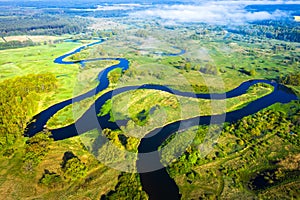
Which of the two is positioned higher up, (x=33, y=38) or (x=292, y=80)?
(x=292, y=80)

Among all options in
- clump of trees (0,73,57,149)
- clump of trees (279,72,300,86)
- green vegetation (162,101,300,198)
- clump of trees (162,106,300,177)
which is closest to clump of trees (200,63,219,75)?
clump of trees (279,72,300,86)

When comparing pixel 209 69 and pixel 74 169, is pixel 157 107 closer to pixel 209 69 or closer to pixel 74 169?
pixel 74 169

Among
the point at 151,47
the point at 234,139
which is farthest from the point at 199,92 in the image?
the point at 151,47

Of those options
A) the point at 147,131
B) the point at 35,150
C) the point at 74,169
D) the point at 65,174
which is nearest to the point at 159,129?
the point at 147,131

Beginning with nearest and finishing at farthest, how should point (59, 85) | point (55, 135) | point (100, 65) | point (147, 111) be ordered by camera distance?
1. point (55, 135)
2. point (147, 111)
3. point (59, 85)
4. point (100, 65)

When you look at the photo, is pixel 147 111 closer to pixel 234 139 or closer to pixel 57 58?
pixel 234 139

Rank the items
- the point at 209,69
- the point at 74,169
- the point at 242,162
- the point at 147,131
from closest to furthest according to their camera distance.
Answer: the point at 74,169 < the point at 242,162 < the point at 147,131 < the point at 209,69
